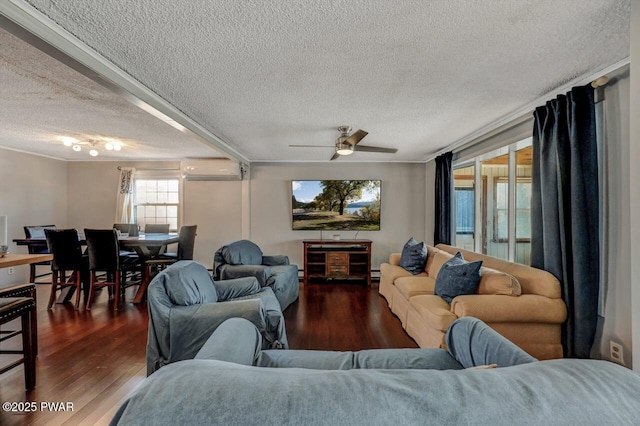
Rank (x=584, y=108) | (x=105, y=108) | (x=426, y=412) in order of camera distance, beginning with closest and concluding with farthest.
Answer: (x=426, y=412), (x=584, y=108), (x=105, y=108)

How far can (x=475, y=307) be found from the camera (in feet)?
7.84

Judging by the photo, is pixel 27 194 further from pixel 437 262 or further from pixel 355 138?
pixel 437 262

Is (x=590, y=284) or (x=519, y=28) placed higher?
(x=519, y=28)

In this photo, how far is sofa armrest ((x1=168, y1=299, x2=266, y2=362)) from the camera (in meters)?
2.06

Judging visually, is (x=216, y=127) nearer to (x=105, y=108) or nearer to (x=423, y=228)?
(x=105, y=108)

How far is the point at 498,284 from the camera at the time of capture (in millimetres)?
2564

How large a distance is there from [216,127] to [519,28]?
10.3ft

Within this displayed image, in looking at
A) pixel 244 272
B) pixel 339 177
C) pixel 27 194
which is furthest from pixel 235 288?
pixel 27 194

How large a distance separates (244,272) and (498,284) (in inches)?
108

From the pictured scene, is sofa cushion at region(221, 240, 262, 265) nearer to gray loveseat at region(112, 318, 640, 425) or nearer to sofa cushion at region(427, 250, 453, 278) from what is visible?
sofa cushion at region(427, 250, 453, 278)

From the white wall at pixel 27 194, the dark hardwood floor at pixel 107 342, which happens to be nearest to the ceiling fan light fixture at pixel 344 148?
the dark hardwood floor at pixel 107 342

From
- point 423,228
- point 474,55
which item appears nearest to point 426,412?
point 474,55

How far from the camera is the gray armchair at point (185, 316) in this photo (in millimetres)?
2072

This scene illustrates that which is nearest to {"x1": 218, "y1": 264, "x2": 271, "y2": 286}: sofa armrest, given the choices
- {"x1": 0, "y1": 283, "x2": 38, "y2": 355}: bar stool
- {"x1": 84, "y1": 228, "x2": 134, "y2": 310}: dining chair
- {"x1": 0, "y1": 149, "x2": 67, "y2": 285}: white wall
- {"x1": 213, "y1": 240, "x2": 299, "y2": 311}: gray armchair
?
{"x1": 213, "y1": 240, "x2": 299, "y2": 311}: gray armchair
